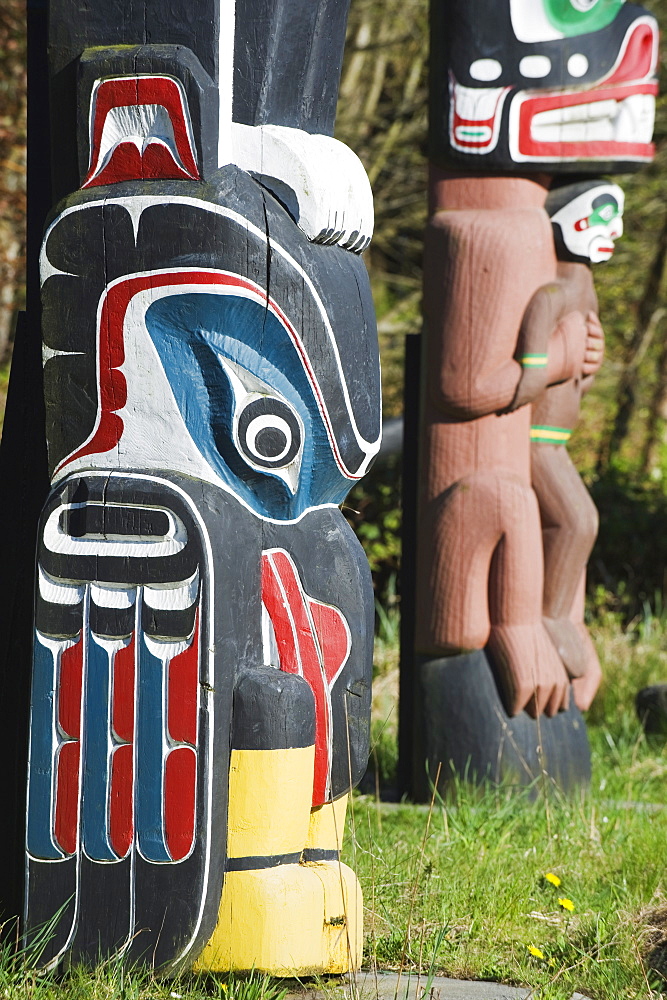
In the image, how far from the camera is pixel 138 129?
244cm

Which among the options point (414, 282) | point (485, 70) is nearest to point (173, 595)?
point (485, 70)

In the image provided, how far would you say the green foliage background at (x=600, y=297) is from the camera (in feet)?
25.7

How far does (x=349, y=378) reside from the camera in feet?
8.25

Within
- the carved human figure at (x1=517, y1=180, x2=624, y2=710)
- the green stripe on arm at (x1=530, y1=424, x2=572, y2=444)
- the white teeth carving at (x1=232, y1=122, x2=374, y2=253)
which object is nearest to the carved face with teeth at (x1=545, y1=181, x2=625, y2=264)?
the carved human figure at (x1=517, y1=180, x2=624, y2=710)

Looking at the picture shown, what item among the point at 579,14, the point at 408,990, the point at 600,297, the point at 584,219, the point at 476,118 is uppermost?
the point at 579,14

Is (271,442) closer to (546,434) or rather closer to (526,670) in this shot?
(526,670)

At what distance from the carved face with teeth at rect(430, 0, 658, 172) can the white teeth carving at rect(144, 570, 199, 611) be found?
2.63 m

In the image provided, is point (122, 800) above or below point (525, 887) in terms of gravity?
above

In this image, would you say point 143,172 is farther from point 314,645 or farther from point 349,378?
point 314,645

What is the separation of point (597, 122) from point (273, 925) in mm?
3274

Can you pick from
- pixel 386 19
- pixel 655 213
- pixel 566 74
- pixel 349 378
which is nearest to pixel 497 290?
pixel 566 74

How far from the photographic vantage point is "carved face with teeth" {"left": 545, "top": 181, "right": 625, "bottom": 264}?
4.56 meters

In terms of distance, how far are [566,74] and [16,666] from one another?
3.02 metres

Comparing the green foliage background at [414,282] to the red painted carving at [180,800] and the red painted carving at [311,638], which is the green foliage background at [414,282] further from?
the red painted carving at [180,800]
